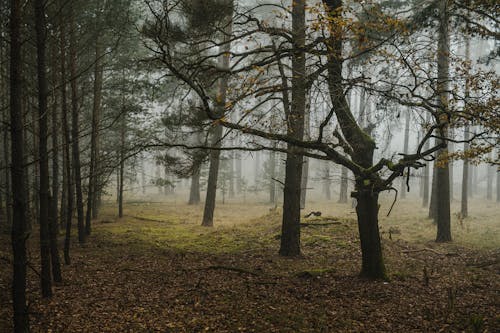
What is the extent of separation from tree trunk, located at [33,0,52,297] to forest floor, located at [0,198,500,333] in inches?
25.8

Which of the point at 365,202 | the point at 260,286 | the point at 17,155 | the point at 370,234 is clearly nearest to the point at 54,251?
the point at 17,155

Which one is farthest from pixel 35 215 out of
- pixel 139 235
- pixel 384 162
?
pixel 384 162

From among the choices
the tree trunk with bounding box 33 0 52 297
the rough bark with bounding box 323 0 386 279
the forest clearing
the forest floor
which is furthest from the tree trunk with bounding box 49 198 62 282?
the rough bark with bounding box 323 0 386 279

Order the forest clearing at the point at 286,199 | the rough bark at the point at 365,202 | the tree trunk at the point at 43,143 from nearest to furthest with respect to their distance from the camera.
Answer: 1. the tree trunk at the point at 43,143
2. the forest clearing at the point at 286,199
3. the rough bark at the point at 365,202

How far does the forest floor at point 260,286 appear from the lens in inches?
253

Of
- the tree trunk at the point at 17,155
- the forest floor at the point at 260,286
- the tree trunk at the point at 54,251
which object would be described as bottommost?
the forest floor at the point at 260,286

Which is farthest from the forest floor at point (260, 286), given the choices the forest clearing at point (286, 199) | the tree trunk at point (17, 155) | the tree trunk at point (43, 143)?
the tree trunk at point (17, 155)

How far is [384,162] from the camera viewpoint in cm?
812

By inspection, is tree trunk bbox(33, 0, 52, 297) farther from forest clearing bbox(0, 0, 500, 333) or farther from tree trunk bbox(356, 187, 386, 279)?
tree trunk bbox(356, 187, 386, 279)

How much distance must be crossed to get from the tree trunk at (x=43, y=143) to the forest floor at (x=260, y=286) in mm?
656

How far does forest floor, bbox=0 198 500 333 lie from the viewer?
21.0ft

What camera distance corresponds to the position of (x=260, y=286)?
27.7ft

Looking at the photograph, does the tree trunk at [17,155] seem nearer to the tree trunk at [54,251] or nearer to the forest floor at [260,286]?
the forest floor at [260,286]

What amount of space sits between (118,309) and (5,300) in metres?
1.98
